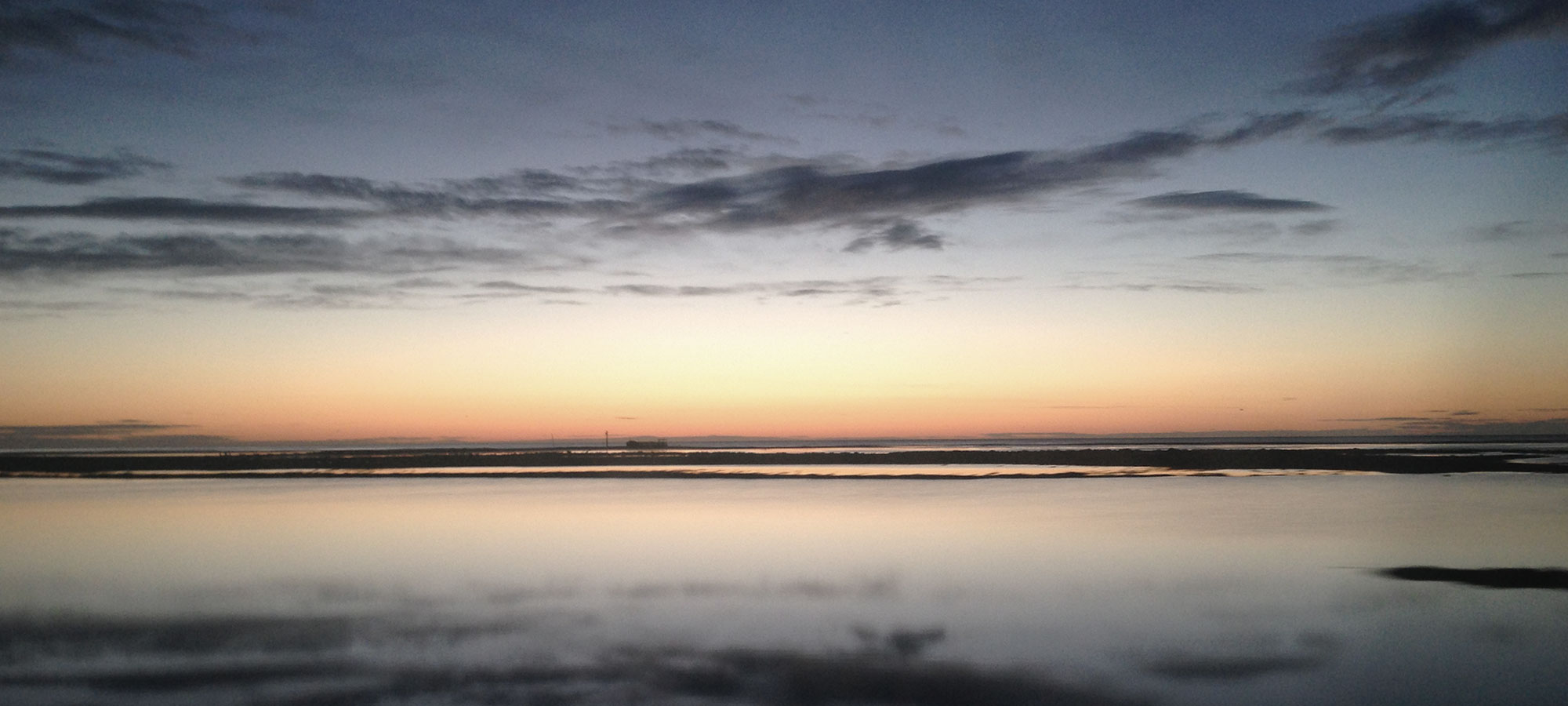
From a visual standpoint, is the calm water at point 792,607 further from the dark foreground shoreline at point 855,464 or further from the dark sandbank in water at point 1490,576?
the dark foreground shoreline at point 855,464

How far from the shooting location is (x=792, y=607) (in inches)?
526

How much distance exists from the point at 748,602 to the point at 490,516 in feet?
47.1

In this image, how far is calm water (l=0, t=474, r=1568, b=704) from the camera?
9539 millimetres

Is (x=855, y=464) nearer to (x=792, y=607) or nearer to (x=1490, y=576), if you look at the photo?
(x=1490, y=576)

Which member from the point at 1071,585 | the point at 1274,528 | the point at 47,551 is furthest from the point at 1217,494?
the point at 47,551

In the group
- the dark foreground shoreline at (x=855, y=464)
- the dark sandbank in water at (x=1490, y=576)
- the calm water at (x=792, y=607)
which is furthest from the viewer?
Answer: the dark foreground shoreline at (x=855, y=464)

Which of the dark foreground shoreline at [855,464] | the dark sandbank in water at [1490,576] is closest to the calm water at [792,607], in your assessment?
the dark sandbank in water at [1490,576]

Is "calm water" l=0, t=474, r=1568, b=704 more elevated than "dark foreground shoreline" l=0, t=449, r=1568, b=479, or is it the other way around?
"dark foreground shoreline" l=0, t=449, r=1568, b=479

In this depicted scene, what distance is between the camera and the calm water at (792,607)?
9539 mm

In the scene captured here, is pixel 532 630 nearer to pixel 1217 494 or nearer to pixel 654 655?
pixel 654 655

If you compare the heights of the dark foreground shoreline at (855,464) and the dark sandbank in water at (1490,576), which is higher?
the dark foreground shoreline at (855,464)

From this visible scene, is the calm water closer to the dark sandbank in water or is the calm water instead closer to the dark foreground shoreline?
the dark sandbank in water

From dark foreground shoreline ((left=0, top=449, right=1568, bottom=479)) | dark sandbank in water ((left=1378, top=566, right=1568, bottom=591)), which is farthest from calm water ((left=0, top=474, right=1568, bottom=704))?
dark foreground shoreline ((left=0, top=449, right=1568, bottom=479))

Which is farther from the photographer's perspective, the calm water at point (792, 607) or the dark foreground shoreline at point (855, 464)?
the dark foreground shoreline at point (855, 464)
